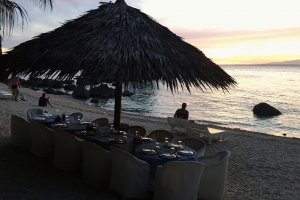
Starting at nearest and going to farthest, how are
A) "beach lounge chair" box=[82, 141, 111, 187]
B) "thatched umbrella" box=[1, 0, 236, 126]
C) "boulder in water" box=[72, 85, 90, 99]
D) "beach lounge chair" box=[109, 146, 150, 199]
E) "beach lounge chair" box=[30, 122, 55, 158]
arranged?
"beach lounge chair" box=[109, 146, 150, 199], "beach lounge chair" box=[82, 141, 111, 187], "thatched umbrella" box=[1, 0, 236, 126], "beach lounge chair" box=[30, 122, 55, 158], "boulder in water" box=[72, 85, 90, 99]

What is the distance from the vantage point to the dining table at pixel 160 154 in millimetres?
4109

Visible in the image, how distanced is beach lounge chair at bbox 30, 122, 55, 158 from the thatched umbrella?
95cm

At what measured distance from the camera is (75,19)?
6.44 meters

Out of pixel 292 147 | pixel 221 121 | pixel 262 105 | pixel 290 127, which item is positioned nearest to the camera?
pixel 292 147

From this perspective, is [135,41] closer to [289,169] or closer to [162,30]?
[162,30]

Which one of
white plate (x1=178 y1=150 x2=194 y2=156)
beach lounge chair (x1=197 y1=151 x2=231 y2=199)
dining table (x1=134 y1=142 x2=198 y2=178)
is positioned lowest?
beach lounge chair (x1=197 y1=151 x2=231 y2=199)

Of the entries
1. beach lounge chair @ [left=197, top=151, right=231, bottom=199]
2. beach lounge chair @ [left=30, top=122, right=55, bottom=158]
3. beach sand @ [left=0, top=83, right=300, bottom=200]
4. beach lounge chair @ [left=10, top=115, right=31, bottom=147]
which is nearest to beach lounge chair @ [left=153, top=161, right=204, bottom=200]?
beach lounge chair @ [left=197, top=151, right=231, bottom=199]

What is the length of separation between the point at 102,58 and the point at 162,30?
5.92 ft

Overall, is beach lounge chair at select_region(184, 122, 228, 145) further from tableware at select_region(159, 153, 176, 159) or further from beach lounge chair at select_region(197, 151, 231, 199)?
tableware at select_region(159, 153, 176, 159)

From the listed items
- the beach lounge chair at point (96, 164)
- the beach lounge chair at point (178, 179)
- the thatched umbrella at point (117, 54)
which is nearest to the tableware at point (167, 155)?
the beach lounge chair at point (178, 179)

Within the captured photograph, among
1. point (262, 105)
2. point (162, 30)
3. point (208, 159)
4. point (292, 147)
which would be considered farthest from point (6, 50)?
point (262, 105)

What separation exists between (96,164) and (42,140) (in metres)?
1.63

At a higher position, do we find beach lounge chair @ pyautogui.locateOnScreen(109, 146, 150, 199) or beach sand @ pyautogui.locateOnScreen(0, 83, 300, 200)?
beach lounge chair @ pyautogui.locateOnScreen(109, 146, 150, 199)

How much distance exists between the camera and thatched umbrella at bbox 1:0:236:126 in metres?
5.06
